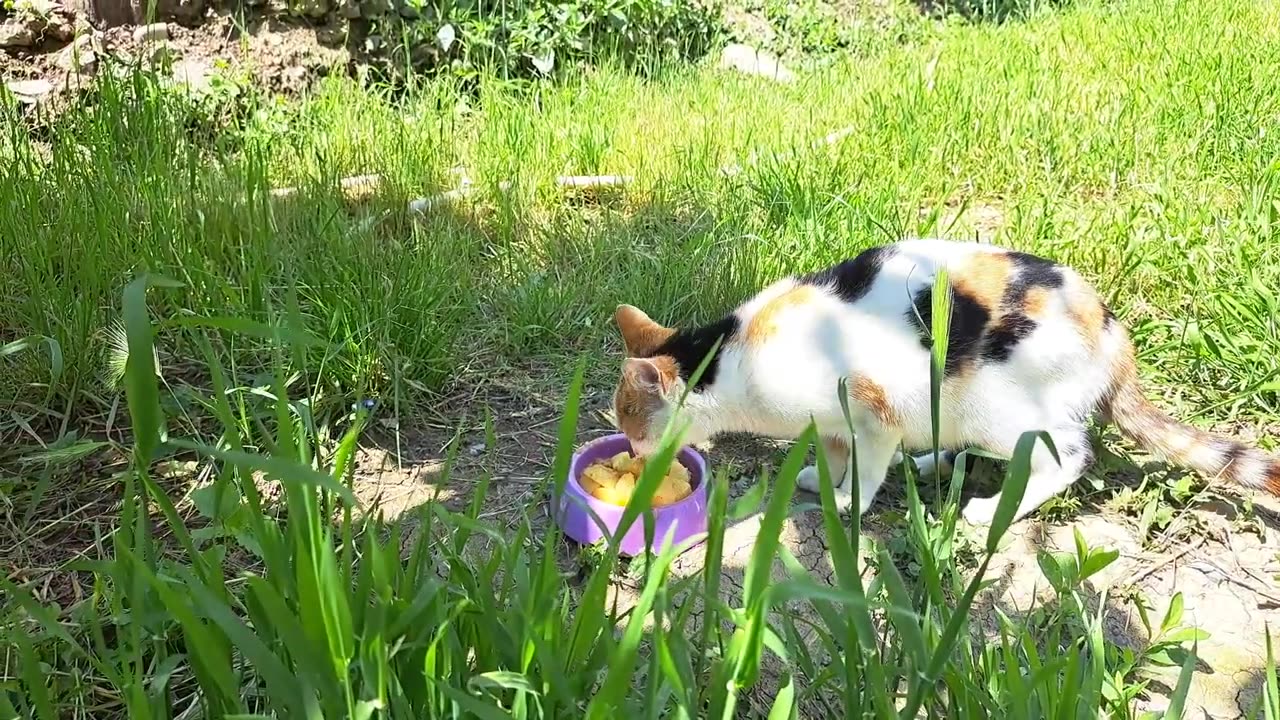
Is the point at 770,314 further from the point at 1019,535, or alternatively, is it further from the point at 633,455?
the point at 1019,535

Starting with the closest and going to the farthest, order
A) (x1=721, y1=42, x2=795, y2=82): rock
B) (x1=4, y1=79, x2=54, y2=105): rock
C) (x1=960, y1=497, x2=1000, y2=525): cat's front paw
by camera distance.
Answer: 1. (x1=960, y1=497, x2=1000, y2=525): cat's front paw
2. (x1=4, y1=79, x2=54, y2=105): rock
3. (x1=721, y1=42, x2=795, y2=82): rock

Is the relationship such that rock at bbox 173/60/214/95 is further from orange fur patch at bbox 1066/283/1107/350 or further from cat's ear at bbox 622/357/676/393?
orange fur patch at bbox 1066/283/1107/350

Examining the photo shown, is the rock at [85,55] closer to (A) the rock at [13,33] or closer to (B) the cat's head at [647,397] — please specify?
(A) the rock at [13,33]

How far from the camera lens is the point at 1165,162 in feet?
12.9

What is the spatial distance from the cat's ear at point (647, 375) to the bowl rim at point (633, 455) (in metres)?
0.16

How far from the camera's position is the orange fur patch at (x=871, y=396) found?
228 cm

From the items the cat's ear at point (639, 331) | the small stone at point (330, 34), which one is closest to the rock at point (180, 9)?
the small stone at point (330, 34)

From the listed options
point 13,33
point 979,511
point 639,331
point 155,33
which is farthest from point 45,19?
point 979,511

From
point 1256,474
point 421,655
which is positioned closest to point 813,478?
point 1256,474

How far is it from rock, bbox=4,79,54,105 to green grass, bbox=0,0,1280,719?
0.73m

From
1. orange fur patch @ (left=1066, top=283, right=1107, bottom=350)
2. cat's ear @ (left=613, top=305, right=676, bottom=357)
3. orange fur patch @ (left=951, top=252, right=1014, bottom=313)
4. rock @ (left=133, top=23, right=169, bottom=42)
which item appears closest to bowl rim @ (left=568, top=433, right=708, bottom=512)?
cat's ear @ (left=613, top=305, right=676, bottom=357)

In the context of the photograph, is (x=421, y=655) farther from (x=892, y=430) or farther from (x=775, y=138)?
(x=775, y=138)

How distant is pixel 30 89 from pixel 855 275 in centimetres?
374

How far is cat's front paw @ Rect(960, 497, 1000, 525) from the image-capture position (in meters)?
2.40
